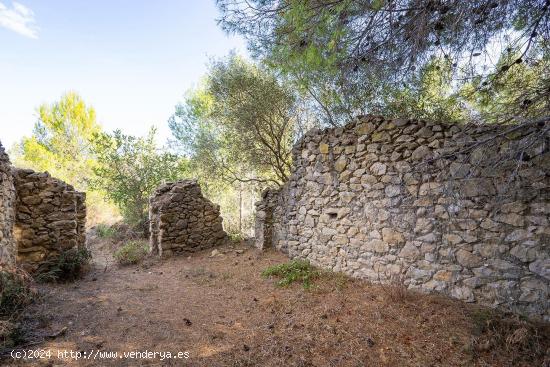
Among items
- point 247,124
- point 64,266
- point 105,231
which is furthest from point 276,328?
point 105,231

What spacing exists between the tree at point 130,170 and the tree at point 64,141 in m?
5.82

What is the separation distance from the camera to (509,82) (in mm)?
3783

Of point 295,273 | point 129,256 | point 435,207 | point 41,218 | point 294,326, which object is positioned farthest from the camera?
point 129,256

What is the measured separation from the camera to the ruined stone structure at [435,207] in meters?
3.40

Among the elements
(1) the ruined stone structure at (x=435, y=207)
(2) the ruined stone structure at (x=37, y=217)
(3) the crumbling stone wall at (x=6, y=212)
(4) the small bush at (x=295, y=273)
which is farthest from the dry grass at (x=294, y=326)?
(2) the ruined stone structure at (x=37, y=217)

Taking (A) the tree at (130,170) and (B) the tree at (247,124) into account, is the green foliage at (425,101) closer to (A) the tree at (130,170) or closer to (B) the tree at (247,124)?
(B) the tree at (247,124)

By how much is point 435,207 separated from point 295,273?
274cm

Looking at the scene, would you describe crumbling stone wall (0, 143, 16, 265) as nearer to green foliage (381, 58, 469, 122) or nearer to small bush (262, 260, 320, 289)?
small bush (262, 260, 320, 289)

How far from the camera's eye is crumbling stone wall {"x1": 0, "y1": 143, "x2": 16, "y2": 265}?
181 inches

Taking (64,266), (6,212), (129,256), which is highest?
(6,212)

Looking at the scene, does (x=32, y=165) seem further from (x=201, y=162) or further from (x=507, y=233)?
(x=507, y=233)

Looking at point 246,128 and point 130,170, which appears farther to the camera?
point 130,170

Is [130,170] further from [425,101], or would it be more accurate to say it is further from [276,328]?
[425,101]

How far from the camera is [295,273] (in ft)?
18.2
